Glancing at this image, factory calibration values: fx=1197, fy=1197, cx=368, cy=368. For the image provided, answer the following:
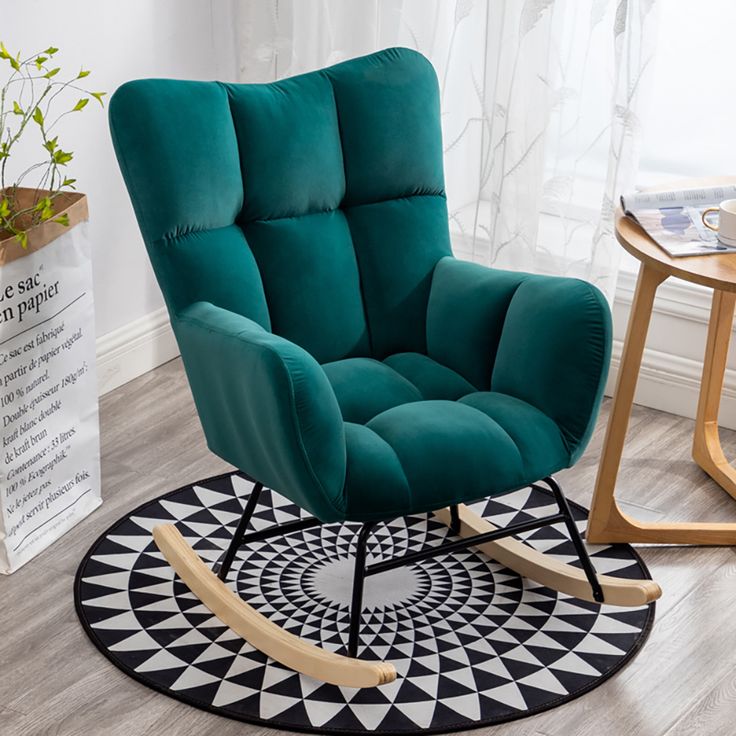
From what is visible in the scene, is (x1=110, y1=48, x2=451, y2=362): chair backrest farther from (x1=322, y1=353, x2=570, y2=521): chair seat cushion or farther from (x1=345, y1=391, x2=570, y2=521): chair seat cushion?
(x1=345, y1=391, x2=570, y2=521): chair seat cushion

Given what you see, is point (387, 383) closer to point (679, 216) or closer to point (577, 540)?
point (577, 540)

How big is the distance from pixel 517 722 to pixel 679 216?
0.97 meters

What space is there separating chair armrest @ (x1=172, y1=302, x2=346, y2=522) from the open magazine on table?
727mm

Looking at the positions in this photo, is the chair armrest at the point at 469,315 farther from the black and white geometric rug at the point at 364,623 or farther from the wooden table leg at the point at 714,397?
the wooden table leg at the point at 714,397

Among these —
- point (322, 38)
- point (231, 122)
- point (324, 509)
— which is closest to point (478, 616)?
point (324, 509)

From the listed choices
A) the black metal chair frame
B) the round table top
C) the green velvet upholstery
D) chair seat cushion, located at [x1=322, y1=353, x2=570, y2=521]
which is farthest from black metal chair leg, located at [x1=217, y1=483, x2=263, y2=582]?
the round table top

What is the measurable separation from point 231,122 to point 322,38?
3.23ft

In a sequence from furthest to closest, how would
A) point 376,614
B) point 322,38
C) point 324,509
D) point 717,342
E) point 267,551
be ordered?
1. point 322,38
2. point 717,342
3. point 267,551
4. point 376,614
5. point 324,509

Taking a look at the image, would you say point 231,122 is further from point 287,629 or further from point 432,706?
point 432,706

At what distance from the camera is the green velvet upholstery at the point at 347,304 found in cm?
175

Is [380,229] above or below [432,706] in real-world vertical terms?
above

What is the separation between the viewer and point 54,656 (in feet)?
6.35

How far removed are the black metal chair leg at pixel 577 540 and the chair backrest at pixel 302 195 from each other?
388mm

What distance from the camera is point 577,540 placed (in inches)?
77.8
